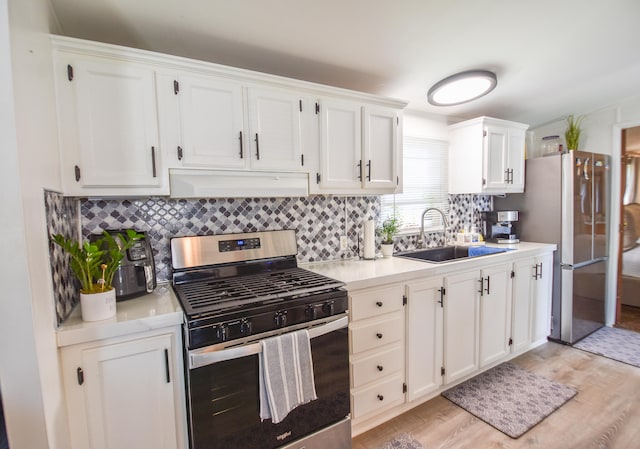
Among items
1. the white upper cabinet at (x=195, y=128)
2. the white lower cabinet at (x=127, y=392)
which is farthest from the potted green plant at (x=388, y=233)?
the white lower cabinet at (x=127, y=392)

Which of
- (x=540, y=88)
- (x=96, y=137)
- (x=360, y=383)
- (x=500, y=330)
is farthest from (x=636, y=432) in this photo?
(x=96, y=137)

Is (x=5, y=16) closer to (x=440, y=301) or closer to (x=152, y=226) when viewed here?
(x=152, y=226)

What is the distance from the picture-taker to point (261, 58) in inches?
76.1

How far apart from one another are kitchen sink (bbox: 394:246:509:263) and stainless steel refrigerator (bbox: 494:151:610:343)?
73 cm

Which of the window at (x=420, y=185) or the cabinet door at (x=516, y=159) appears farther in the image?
the cabinet door at (x=516, y=159)

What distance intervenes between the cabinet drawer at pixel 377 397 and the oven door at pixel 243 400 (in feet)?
0.79

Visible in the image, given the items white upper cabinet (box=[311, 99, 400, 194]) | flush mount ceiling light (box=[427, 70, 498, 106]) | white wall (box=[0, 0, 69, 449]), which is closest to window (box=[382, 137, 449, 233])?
flush mount ceiling light (box=[427, 70, 498, 106])

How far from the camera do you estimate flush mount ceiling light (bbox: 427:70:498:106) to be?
7.75ft

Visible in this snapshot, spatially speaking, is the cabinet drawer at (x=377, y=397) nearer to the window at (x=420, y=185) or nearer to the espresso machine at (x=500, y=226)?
the window at (x=420, y=185)

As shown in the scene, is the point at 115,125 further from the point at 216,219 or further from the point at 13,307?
the point at 13,307

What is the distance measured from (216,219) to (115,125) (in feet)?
2.47

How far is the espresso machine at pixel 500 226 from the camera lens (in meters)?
3.20

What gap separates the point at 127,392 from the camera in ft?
4.23

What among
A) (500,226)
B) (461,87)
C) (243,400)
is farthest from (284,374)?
(500,226)
